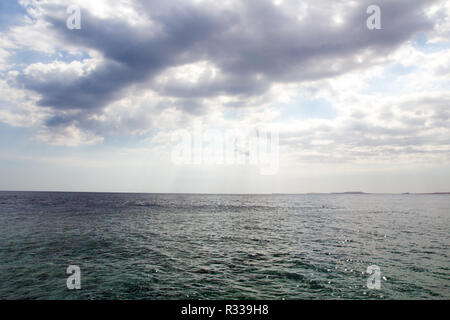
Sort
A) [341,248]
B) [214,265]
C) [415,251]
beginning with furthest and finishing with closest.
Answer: [341,248] < [415,251] < [214,265]

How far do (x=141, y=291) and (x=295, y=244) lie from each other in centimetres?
2231

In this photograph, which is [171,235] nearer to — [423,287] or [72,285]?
[72,285]

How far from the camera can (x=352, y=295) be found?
1689 cm

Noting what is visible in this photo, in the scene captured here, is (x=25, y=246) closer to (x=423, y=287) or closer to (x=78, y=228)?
(x=78, y=228)

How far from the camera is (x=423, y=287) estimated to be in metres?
18.2

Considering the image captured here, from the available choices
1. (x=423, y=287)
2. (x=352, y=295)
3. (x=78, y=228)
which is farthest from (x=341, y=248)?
(x=78, y=228)

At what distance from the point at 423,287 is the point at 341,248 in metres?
12.9

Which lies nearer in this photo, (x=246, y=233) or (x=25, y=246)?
(x=25, y=246)

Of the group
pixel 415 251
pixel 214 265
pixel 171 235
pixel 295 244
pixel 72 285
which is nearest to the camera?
pixel 72 285
